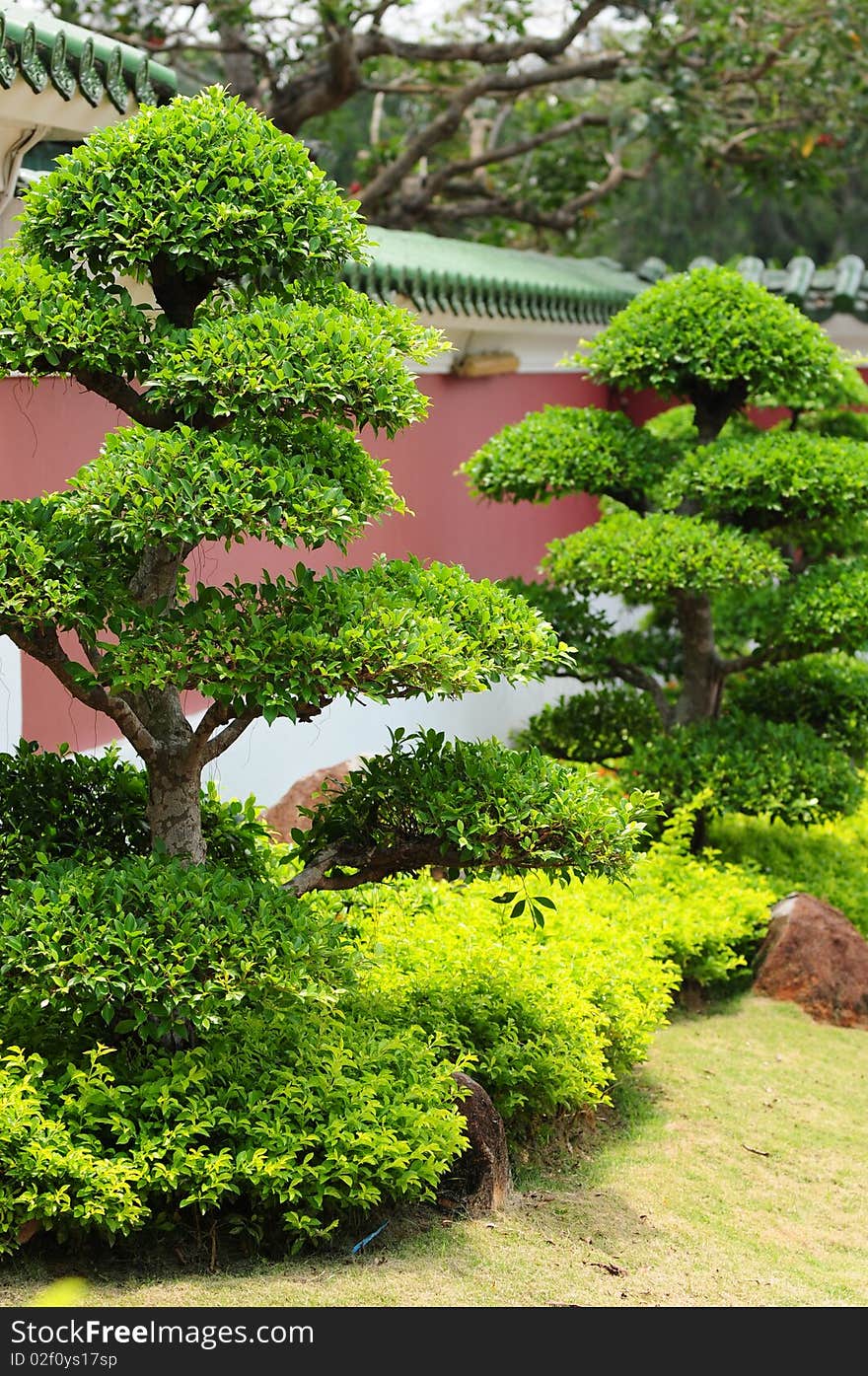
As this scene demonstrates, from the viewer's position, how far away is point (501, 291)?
27.6 ft

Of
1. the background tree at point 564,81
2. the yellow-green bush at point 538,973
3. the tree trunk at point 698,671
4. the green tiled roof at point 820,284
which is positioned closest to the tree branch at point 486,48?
the background tree at point 564,81

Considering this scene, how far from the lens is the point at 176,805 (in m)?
3.96

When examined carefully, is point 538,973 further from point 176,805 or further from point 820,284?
point 820,284

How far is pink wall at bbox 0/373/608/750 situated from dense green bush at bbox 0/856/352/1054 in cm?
113

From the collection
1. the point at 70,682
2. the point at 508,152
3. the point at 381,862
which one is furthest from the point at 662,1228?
the point at 508,152

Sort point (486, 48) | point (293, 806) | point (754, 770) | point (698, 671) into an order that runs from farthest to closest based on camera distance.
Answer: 1. point (486, 48)
2. point (698, 671)
3. point (754, 770)
4. point (293, 806)

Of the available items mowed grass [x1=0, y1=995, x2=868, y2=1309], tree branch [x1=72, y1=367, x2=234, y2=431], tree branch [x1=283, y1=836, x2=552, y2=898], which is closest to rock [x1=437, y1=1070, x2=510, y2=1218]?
mowed grass [x1=0, y1=995, x2=868, y2=1309]

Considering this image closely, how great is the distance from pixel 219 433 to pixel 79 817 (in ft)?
3.68

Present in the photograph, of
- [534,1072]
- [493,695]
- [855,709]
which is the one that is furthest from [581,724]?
[534,1072]

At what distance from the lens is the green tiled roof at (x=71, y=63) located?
3.67 meters

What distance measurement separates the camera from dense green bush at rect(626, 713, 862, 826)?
22.1 ft

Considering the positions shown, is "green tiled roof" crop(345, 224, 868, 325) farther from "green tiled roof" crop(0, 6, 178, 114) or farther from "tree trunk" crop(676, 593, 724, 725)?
"tree trunk" crop(676, 593, 724, 725)

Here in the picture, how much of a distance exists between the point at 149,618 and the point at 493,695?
6.01 metres

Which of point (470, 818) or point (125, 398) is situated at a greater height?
point (125, 398)
